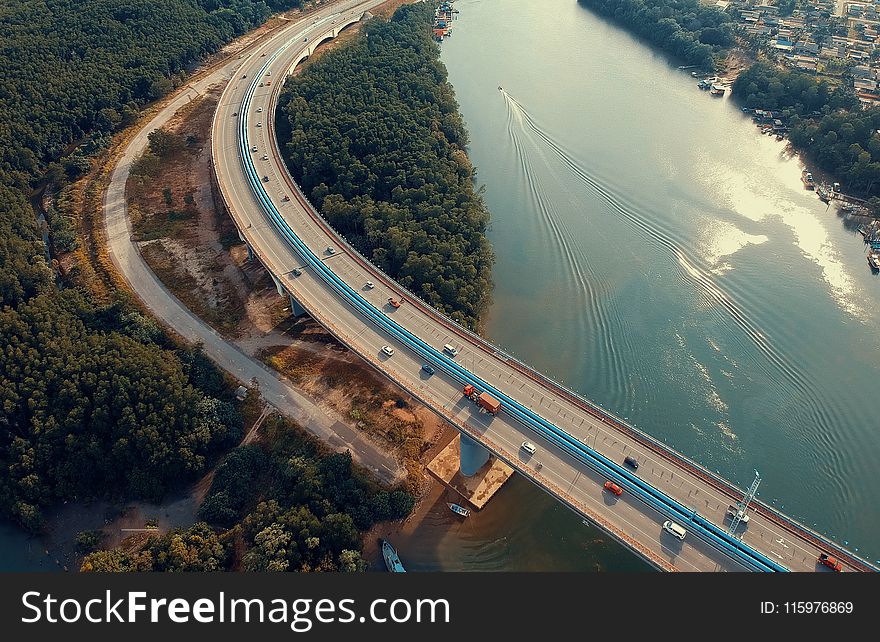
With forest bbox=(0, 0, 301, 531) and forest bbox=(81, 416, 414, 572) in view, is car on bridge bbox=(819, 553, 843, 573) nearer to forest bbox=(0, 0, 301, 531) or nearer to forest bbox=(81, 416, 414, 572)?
forest bbox=(81, 416, 414, 572)

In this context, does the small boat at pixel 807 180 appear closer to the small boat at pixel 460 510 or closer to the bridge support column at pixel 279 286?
the small boat at pixel 460 510

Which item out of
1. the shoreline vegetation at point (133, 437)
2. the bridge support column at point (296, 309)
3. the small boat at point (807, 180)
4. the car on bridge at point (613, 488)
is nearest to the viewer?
the car on bridge at point (613, 488)

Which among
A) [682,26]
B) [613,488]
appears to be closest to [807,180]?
[682,26]

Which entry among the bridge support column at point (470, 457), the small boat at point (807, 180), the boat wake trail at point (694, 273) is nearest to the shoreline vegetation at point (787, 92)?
the small boat at point (807, 180)

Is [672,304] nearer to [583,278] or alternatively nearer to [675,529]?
[583,278]

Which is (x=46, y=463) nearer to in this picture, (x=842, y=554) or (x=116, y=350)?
(x=116, y=350)

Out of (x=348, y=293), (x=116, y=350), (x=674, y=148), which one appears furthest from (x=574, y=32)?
(x=116, y=350)
